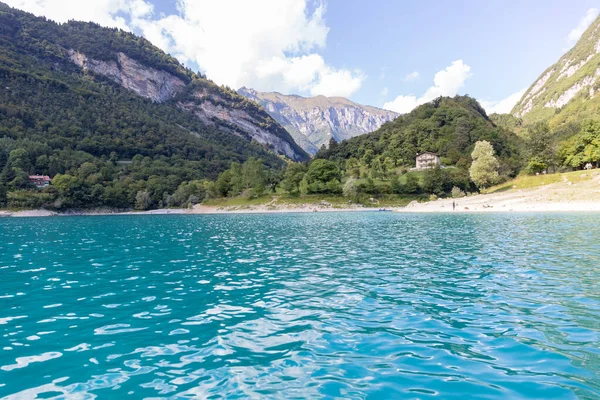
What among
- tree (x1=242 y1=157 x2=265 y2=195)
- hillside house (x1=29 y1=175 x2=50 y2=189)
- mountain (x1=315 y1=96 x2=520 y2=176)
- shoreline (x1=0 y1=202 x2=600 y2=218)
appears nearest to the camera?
shoreline (x1=0 y1=202 x2=600 y2=218)

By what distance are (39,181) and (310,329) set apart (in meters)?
184

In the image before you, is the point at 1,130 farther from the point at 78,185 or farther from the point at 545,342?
the point at 545,342

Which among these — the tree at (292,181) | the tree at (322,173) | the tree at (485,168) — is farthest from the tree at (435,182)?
the tree at (292,181)

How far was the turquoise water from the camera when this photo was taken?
716 cm

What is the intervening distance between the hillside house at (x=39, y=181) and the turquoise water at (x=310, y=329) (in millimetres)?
158201

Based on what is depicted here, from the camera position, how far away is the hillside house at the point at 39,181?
15048cm

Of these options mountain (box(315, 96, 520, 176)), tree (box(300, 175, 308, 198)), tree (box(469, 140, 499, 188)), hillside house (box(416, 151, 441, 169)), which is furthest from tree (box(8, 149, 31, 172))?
tree (box(469, 140, 499, 188))

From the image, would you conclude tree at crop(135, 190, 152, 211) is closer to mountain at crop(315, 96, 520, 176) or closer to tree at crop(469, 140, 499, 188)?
mountain at crop(315, 96, 520, 176)

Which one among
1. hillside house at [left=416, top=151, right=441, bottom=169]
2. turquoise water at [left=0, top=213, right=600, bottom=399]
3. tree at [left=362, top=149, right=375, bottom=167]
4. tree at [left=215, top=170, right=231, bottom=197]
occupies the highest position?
tree at [left=362, top=149, right=375, bottom=167]

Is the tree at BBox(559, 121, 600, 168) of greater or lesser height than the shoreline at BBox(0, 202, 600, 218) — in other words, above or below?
above

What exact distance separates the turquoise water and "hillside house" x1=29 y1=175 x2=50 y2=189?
15820 cm

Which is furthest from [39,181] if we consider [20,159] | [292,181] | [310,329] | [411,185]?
[310,329]

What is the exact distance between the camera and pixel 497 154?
162125mm

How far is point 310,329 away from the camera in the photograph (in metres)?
10.5
